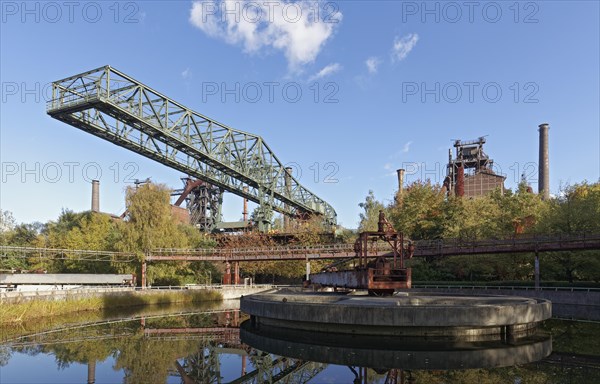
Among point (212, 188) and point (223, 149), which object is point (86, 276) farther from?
point (212, 188)

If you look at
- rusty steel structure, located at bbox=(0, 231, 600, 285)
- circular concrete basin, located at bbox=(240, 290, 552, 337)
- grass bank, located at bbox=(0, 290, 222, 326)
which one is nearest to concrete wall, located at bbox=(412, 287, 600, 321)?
rusty steel structure, located at bbox=(0, 231, 600, 285)

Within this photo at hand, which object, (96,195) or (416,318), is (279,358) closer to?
(416,318)

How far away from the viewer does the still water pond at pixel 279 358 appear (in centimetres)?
1250

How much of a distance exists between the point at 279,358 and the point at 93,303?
23.4 metres

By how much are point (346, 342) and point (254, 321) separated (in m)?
7.78

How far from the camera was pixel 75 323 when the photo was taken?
24969 millimetres

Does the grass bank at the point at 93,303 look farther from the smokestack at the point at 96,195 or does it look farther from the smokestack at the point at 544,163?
the smokestack at the point at 544,163

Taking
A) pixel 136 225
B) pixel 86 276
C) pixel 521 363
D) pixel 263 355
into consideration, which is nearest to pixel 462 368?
pixel 521 363

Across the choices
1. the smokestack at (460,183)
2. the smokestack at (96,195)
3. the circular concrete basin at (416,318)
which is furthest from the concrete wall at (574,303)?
the smokestack at (96,195)

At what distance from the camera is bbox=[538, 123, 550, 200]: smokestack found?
3069 inches

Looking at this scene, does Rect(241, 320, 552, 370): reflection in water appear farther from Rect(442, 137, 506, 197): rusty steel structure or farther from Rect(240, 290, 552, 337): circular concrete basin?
Rect(442, 137, 506, 197): rusty steel structure

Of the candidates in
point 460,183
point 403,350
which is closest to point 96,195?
point 460,183

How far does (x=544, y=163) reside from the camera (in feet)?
260

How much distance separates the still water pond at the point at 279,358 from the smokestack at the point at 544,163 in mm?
64410
